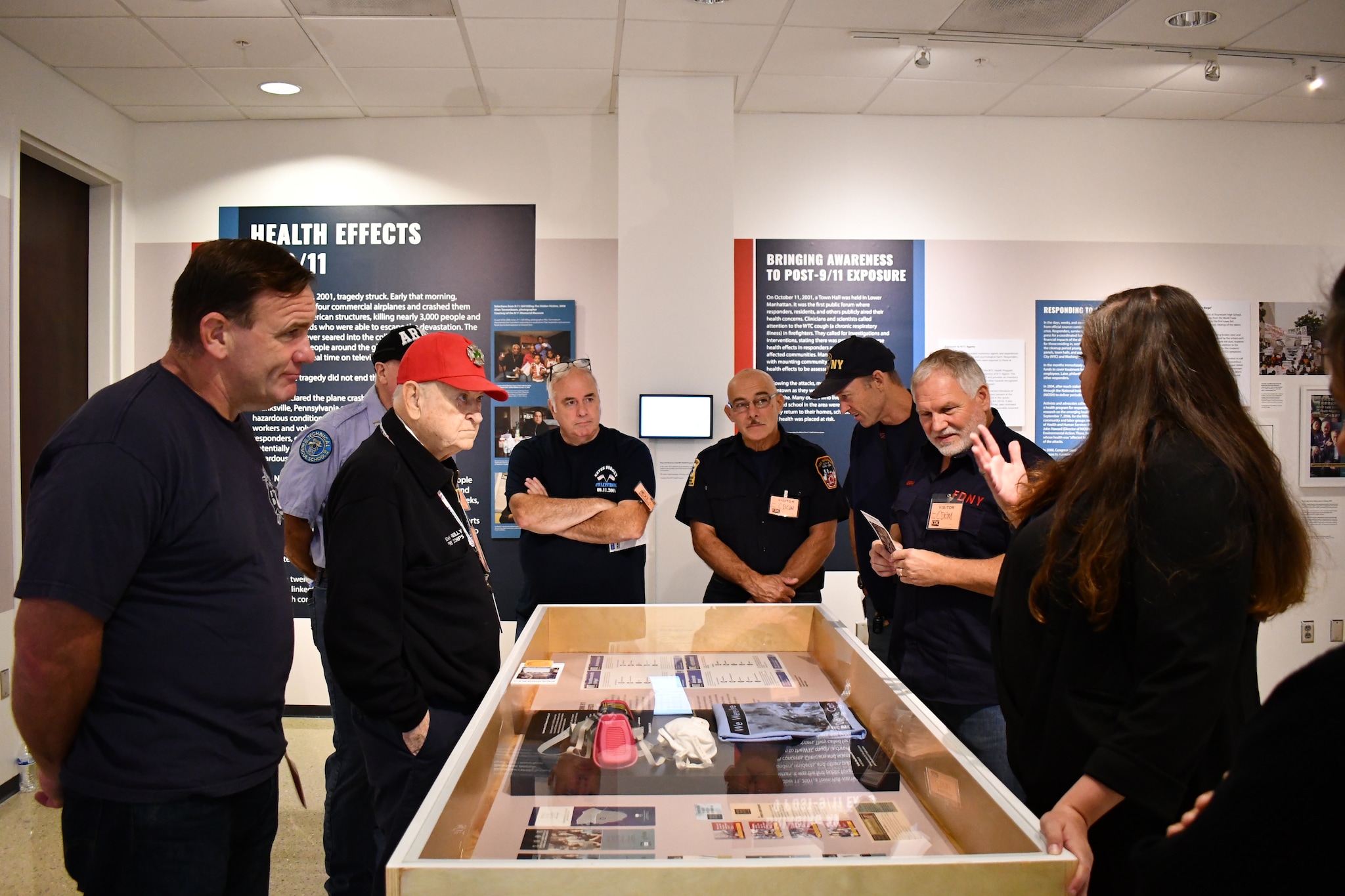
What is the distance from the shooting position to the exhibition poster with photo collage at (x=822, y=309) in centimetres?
477

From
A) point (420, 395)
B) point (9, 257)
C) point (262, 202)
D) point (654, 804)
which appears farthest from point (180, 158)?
point (654, 804)

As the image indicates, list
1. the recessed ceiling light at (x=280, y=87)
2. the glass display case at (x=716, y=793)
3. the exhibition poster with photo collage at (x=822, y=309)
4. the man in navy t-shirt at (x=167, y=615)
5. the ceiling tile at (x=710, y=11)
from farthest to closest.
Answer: the exhibition poster with photo collage at (x=822, y=309) < the recessed ceiling light at (x=280, y=87) < the ceiling tile at (x=710, y=11) < the man in navy t-shirt at (x=167, y=615) < the glass display case at (x=716, y=793)

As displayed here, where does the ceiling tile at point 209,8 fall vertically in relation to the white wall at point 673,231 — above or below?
above

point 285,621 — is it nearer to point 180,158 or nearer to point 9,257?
point 9,257

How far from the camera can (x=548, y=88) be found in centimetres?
443

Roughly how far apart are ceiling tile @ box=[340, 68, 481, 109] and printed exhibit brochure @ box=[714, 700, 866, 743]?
3761mm

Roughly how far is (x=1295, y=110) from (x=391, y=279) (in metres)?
5.48

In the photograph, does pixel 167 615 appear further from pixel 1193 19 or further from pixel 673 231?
pixel 1193 19

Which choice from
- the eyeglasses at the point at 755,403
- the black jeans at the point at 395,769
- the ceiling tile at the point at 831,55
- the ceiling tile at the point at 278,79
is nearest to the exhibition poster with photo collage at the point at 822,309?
A: the ceiling tile at the point at 831,55

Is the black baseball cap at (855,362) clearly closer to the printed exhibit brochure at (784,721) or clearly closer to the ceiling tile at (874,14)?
the ceiling tile at (874,14)

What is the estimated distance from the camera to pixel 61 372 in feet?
14.4

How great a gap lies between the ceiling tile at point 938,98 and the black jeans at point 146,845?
4480 millimetres

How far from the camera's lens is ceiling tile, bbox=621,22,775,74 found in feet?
12.5

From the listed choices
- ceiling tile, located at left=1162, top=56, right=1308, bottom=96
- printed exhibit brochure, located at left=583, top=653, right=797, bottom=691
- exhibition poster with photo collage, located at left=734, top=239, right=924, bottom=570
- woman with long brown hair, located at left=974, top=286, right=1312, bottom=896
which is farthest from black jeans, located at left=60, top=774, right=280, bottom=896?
ceiling tile, located at left=1162, top=56, right=1308, bottom=96
